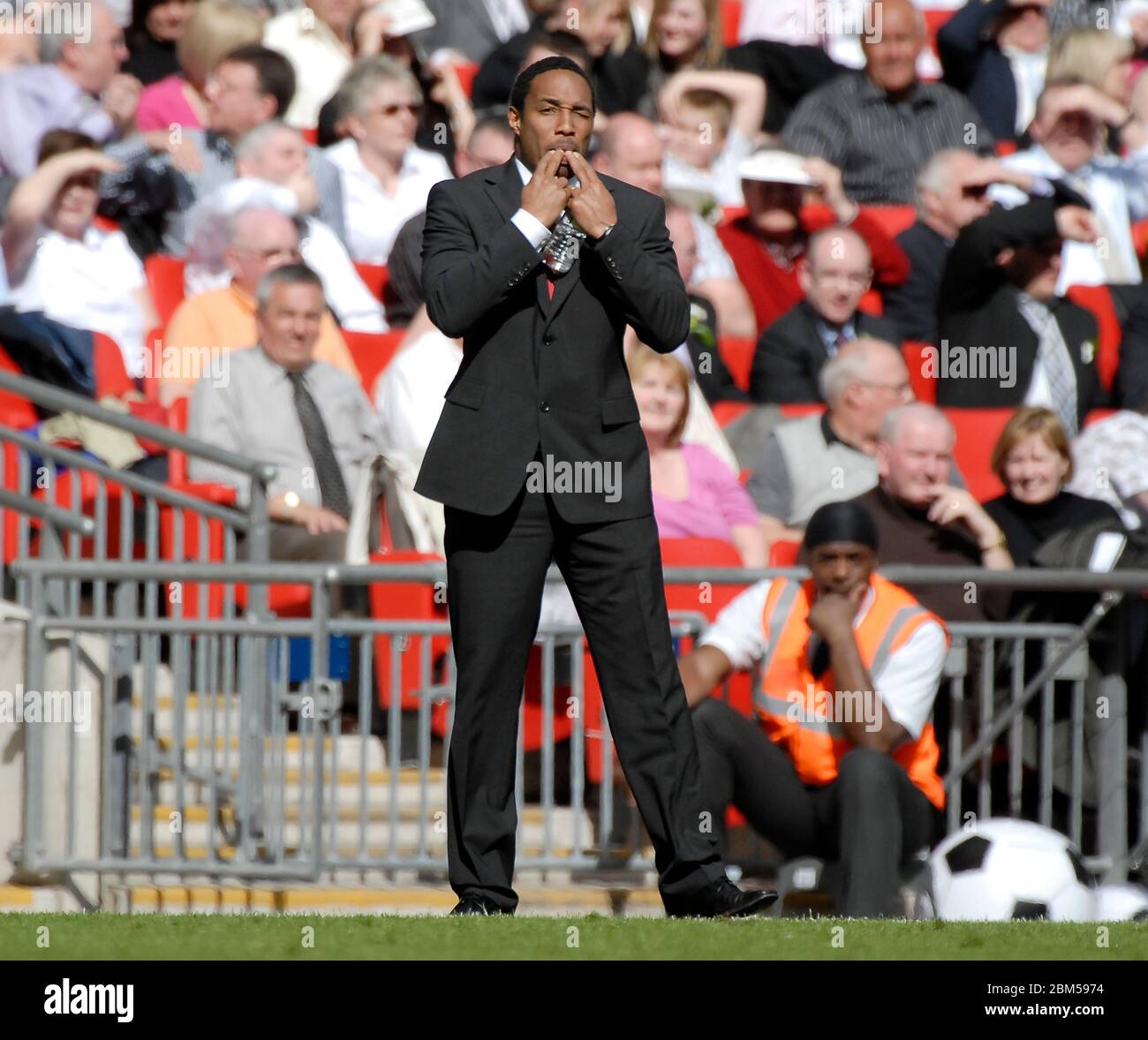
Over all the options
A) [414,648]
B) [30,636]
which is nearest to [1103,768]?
[414,648]

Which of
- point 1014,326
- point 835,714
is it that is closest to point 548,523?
point 835,714

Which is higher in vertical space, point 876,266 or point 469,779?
point 876,266

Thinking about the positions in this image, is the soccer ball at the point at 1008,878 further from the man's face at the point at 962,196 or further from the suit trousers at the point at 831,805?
the man's face at the point at 962,196

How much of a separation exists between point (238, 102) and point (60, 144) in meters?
1.00

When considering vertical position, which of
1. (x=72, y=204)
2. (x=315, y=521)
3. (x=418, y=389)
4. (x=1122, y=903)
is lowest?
(x=1122, y=903)

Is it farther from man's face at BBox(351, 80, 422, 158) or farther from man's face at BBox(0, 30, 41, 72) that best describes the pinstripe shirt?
man's face at BBox(0, 30, 41, 72)

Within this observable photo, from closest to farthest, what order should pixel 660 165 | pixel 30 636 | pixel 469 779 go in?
1. pixel 469 779
2. pixel 30 636
3. pixel 660 165

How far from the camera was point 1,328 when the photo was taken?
920 centimetres

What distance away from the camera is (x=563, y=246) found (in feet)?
17.5

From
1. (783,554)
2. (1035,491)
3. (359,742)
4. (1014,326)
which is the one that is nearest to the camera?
(359,742)

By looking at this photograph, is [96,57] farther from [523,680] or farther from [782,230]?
[523,680]

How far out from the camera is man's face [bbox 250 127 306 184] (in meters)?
10.2
